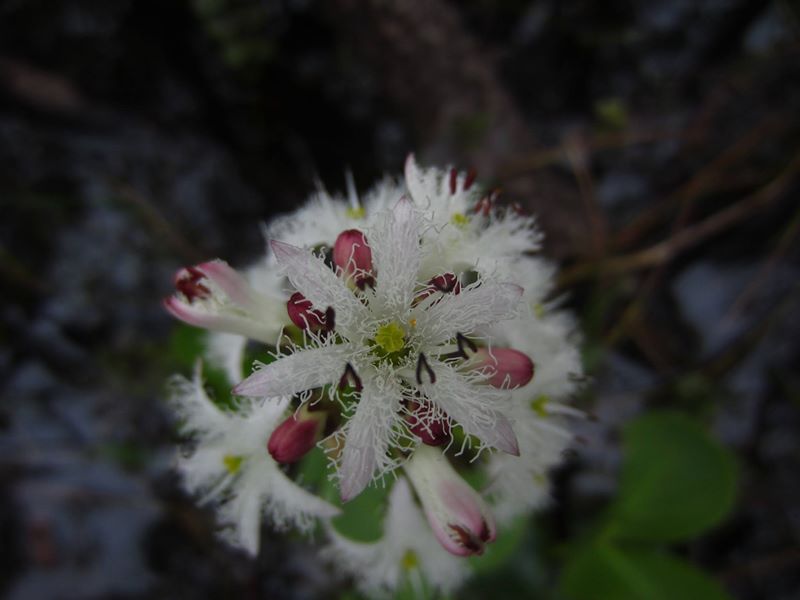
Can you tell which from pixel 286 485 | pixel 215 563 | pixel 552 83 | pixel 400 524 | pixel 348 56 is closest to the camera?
pixel 286 485

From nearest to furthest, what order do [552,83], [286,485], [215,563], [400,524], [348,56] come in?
[286,485], [400,524], [215,563], [348,56], [552,83]

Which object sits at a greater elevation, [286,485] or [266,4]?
[266,4]

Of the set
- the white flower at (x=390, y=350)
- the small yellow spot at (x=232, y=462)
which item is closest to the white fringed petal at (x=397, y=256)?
the white flower at (x=390, y=350)

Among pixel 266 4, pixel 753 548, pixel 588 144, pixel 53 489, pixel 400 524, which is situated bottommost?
pixel 753 548

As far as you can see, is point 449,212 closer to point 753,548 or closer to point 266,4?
point 266,4

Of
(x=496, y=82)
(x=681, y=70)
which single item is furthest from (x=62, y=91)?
(x=681, y=70)

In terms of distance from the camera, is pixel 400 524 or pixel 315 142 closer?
pixel 400 524
